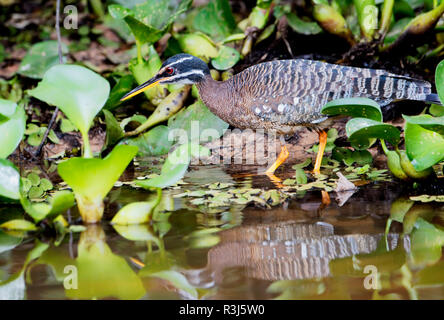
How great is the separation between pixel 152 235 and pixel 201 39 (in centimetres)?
388

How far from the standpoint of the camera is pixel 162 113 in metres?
7.01

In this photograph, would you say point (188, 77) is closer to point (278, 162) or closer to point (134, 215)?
point (278, 162)

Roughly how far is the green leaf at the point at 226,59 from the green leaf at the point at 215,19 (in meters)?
0.76

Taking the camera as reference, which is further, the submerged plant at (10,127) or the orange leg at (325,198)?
the orange leg at (325,198)

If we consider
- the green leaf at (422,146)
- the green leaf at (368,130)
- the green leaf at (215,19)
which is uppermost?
the green leaf at (215,19)

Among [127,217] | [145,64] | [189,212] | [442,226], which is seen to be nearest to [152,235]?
[127,217]

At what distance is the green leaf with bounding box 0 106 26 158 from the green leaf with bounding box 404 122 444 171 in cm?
308

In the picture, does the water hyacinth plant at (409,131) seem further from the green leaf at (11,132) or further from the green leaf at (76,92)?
the green leaf at (11,132)

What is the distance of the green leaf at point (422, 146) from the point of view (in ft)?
15.6

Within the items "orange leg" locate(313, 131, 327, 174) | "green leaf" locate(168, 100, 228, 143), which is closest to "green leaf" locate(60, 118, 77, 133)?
"green leaf" locate(168, 100, 228, 143)

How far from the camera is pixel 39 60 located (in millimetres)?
8211

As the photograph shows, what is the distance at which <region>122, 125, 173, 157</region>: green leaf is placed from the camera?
6.78 metres

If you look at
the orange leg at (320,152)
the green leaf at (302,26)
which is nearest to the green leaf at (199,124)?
the orange leg at (320,152)
